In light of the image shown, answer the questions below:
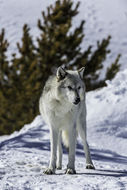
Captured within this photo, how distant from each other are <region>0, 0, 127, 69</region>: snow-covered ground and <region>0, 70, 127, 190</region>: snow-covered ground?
725 inches

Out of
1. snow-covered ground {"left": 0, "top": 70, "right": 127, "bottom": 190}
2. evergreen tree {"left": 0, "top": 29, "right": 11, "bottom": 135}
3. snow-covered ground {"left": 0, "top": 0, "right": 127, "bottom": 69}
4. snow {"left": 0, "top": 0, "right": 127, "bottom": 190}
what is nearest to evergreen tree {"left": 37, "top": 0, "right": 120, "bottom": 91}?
evergreen tree {"left": 0, "top": 29, "right": 11, "bottom": 135}

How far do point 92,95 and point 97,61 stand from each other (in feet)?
16.1

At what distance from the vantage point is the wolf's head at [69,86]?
169 inches

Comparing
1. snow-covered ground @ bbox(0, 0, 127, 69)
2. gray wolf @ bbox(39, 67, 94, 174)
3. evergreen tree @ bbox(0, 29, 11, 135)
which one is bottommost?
gray wolf @ bbox(39, 67, 94, 174)

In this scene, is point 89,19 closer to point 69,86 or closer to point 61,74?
point 61,74

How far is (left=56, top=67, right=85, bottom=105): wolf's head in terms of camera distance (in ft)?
14.1

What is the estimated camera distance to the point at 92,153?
23.4 feet

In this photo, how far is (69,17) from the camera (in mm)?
15023

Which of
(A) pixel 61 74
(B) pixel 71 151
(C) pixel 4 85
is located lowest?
(B) pixel 71 151

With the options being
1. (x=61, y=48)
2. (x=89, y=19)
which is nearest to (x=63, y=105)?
(x=61, y=48)

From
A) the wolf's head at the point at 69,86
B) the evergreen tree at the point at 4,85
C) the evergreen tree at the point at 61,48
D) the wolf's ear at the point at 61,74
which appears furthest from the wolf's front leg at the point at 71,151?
the evergreen tree at the point at 4,85

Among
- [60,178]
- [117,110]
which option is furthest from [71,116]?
[117,110]

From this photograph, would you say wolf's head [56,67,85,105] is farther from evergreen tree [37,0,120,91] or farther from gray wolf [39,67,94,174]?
evergreen tree [37,0,120,91]

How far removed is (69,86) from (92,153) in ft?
10.1
